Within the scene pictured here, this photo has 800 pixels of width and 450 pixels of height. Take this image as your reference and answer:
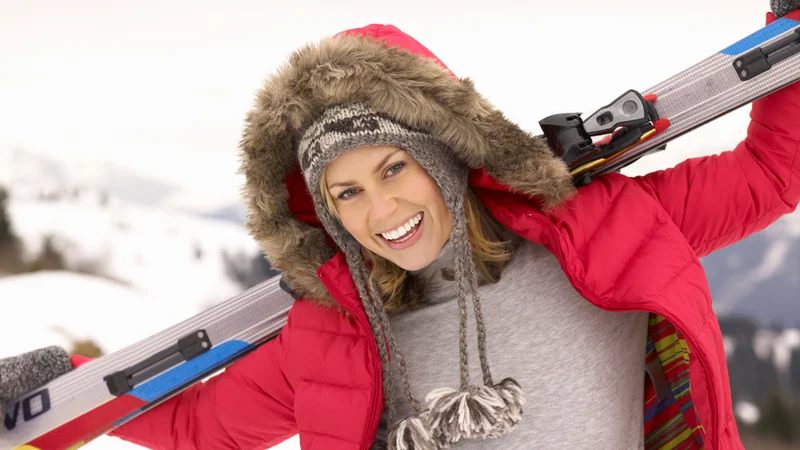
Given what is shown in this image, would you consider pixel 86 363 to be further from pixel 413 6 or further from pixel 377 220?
pixel 413 6

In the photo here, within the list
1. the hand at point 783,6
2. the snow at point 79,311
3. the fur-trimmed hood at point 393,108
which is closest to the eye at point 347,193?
the fur-trimmed hood at point 393,108

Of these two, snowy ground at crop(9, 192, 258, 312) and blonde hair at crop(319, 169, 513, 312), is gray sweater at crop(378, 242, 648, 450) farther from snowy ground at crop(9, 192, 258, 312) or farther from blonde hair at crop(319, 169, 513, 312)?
snowy ground at crop(9, 192, 258, 312)

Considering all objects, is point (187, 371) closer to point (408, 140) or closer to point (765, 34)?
point (408, 140)

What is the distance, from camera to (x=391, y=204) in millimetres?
1086

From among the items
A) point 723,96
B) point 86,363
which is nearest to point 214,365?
point 86,363

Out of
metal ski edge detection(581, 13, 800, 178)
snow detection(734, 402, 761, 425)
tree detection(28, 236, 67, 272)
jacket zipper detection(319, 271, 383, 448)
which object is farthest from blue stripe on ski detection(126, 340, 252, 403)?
snow detection(734, 402, 761, 425)

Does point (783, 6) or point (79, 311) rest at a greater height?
point (79, 311)

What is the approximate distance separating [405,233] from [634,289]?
0.38 meters

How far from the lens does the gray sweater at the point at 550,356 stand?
113 centimetres

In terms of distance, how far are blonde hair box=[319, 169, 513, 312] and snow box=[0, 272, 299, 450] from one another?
3.84ft

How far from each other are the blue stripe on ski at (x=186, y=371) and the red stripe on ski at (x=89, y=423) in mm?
24

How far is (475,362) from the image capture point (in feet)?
3.91

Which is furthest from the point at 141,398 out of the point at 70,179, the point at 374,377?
the point at 70,179

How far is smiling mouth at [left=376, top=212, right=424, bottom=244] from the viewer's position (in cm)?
113
